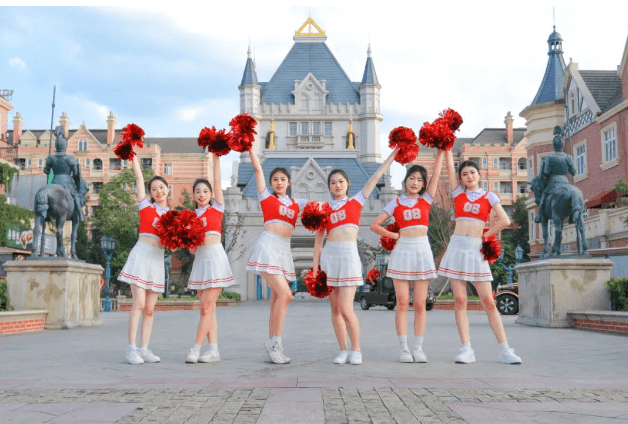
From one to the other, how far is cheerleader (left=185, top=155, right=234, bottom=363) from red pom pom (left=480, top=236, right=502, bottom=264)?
2.68 m

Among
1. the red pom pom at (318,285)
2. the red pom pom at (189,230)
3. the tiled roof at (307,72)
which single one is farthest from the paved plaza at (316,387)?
the tiled roof at (307,72)

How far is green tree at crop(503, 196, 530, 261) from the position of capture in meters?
56.2

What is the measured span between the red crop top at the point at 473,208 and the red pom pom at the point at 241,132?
7.62 ft

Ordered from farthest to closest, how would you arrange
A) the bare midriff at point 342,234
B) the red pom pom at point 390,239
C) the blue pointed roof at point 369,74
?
the blue pointed roof at point 369,74 → the red pom pom at point 390,239 → the bare midriff at point 342,234

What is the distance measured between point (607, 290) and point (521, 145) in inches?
2194

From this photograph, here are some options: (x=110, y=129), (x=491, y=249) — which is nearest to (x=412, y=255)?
(x=491, y=249)

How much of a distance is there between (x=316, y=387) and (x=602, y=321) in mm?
7559

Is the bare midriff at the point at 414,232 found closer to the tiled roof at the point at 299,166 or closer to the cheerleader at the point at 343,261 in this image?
the cheerleader at the point at 343,261

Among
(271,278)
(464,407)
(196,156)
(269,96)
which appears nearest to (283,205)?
(271,278)

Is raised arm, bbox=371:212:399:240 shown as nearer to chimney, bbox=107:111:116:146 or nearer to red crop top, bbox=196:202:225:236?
red crop top, bbox=196:202:225:236

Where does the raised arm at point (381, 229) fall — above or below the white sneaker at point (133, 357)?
above

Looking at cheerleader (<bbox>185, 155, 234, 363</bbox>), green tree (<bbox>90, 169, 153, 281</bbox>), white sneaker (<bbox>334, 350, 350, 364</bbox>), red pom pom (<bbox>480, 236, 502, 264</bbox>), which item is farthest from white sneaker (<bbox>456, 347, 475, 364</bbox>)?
green tree (<bbox>90, 169, 153, 281</bbox>)

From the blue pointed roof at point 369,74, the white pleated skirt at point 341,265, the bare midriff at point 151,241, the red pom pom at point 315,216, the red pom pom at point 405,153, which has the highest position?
the blue pointed roof at point 369,74

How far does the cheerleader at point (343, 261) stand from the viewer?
6.86m
